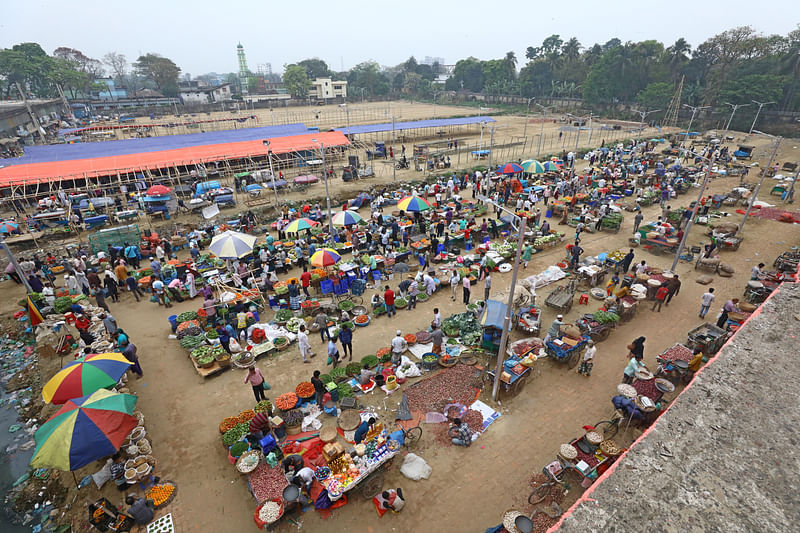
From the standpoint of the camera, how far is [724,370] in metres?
10.1

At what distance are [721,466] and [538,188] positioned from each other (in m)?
23.9

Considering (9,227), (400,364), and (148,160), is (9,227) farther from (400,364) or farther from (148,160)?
(400,364)

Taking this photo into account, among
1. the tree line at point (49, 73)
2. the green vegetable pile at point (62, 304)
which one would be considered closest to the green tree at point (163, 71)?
the tree line at point (49, 73)

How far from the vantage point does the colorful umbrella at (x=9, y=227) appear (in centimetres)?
2222

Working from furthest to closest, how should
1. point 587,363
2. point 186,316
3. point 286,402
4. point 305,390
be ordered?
point 186,316 < point 587,363 < point 305,390 < point 286,402

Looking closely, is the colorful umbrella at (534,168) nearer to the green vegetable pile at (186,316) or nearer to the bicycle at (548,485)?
the bicycle at (548,485)

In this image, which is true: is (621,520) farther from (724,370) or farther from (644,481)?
(724,370)

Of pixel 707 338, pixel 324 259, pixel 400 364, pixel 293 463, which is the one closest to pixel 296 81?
pixel 324 259

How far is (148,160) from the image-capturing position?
3272 cm

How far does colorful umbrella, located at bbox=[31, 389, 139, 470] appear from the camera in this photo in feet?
24.9

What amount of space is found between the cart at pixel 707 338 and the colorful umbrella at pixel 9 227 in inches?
1408

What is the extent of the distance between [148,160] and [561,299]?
118 ft

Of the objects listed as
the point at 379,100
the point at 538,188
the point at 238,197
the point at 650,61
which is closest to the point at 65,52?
Result: the point at 379,100

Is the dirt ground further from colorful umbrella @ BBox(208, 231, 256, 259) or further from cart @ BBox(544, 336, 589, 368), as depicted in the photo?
colorful umbrella @ BBox(208, 231, 256, 259)
